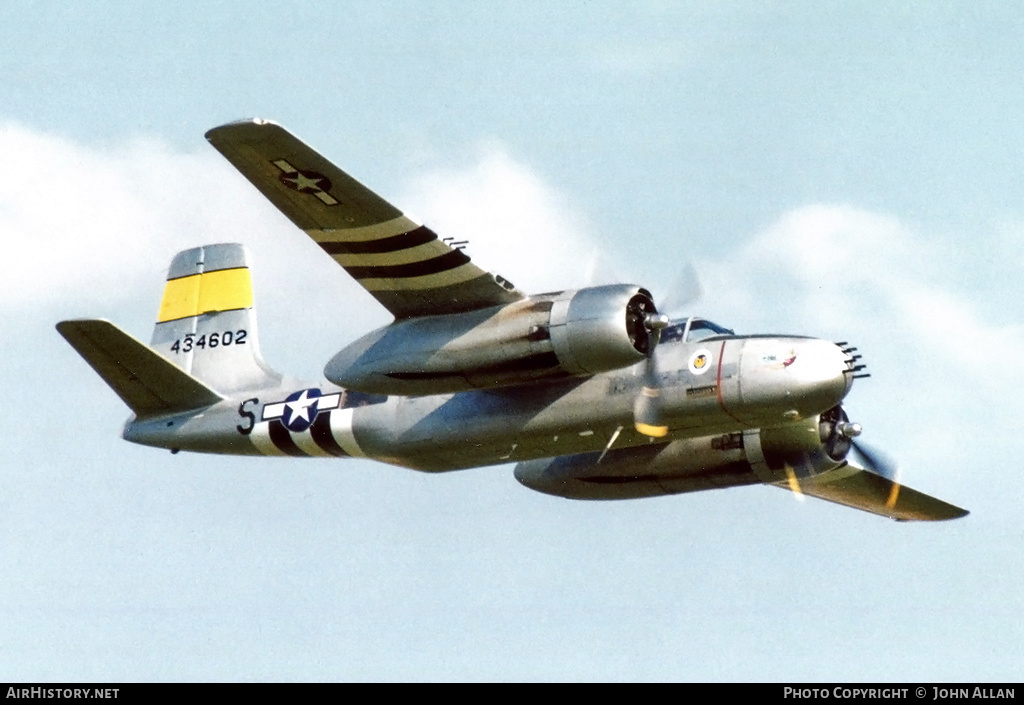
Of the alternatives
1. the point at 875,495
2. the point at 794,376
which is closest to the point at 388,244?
the point at 794,376

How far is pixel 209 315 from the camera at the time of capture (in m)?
30.1

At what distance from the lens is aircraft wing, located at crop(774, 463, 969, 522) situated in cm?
2931

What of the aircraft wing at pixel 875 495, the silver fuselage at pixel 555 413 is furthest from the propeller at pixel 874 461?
the silver fuselage at pixel 555 413

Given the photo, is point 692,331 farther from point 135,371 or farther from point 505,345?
point 135,371

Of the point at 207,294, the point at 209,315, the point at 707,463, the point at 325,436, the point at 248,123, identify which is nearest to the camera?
the point at 248,123

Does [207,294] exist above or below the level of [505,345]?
above

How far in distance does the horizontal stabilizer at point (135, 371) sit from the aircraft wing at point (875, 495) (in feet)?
33.6

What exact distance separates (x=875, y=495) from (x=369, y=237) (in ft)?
37.4

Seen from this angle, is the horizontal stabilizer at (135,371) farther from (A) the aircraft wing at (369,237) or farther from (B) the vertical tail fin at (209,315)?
(A) the aircraft wing at (369,237)

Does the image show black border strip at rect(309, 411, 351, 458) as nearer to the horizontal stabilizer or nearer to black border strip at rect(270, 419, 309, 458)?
black border strip at rect(270, 419, 309, 458)

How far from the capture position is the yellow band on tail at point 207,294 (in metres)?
30.3
